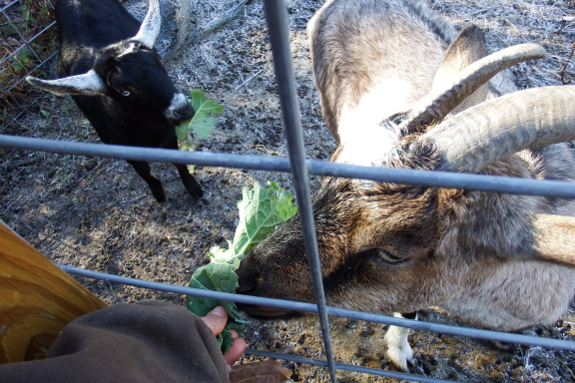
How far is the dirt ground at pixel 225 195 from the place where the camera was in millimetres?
2855

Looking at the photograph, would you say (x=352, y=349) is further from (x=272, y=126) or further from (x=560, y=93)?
(x=272, y=126)

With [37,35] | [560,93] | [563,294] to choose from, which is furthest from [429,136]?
[37,35]

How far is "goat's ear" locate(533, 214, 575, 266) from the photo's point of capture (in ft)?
5.20

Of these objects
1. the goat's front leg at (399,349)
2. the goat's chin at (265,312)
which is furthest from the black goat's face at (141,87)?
the goat's front leg at (399,349)

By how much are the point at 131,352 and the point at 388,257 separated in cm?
127

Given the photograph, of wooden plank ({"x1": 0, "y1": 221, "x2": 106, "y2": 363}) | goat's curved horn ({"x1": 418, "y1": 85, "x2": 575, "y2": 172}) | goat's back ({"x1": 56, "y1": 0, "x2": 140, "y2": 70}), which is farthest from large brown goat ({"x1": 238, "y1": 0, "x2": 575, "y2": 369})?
goat's back ({"x1": 56, "y1": 0, "x2": 140, "y2": 70})

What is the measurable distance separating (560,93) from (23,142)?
188 centimetres

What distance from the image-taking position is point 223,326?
75.3 inches

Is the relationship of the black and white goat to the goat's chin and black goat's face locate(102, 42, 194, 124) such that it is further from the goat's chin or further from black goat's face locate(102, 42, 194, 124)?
the goat's chin

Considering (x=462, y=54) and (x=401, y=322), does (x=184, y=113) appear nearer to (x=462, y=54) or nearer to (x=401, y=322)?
(x=462, y=54)

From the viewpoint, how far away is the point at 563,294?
2.28 metres

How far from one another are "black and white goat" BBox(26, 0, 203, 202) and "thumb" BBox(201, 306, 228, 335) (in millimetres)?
1978

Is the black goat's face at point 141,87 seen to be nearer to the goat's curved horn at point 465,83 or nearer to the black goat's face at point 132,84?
the black goat's face at point 132,84

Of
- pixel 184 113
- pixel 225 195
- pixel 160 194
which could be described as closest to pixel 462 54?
pixel 184 113
